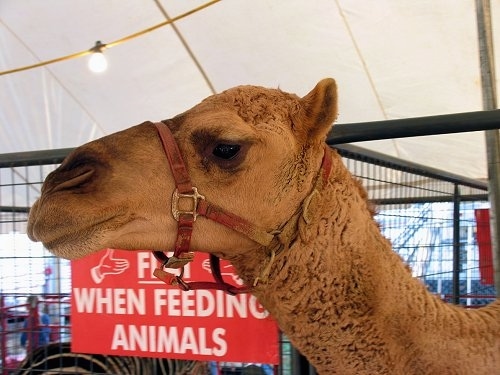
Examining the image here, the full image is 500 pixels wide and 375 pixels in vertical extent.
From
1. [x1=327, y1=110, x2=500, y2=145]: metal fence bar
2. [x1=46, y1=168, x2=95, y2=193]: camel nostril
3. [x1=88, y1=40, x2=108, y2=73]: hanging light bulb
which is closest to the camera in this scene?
[x1=46, y1=168, x2=95, y2=193]: camel nostril

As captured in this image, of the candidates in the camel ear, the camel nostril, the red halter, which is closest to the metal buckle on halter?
the red halter

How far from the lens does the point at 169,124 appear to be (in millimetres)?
1862

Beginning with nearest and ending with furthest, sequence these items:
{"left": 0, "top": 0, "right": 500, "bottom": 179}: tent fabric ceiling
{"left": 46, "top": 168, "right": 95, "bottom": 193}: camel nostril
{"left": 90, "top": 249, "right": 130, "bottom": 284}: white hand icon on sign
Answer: {"left": 46, "top": 168, "right": 95, "bottom": 193}: camel nostril, {"left": 90, "top": 249, "right": 130, "bottom": 284}: white hand icon on sign, {"left": 0, "top": 0, "right": 500, "bottom": 179}: tent fabric ceiling

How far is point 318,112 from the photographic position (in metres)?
1.87

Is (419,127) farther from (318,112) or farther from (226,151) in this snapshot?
(226,151)

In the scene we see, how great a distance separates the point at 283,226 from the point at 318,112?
395 mm

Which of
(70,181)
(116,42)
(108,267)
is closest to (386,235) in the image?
(108,267)

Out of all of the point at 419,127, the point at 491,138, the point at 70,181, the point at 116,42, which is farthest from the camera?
the point at 116,42

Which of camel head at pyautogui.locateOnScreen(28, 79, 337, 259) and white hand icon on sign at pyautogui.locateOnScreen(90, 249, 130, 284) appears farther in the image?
white hand icon on sign at pyautogui.locateOnScreen(90, 249, 130, 284)

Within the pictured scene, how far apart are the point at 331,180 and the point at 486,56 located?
148 cm

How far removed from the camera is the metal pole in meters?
2.47

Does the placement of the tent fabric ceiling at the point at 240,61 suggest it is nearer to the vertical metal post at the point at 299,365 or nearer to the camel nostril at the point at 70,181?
the vertical metal post at the point at 299,365

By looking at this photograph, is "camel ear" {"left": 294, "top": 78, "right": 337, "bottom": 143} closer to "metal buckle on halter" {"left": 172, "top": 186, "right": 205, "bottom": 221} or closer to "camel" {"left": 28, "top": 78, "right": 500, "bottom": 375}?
"camel" {"left": 28, "top": 78, "right": 500, "bottom": 375}

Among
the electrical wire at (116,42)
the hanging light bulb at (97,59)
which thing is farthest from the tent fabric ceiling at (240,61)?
the hanging light bulb at (97,59)
